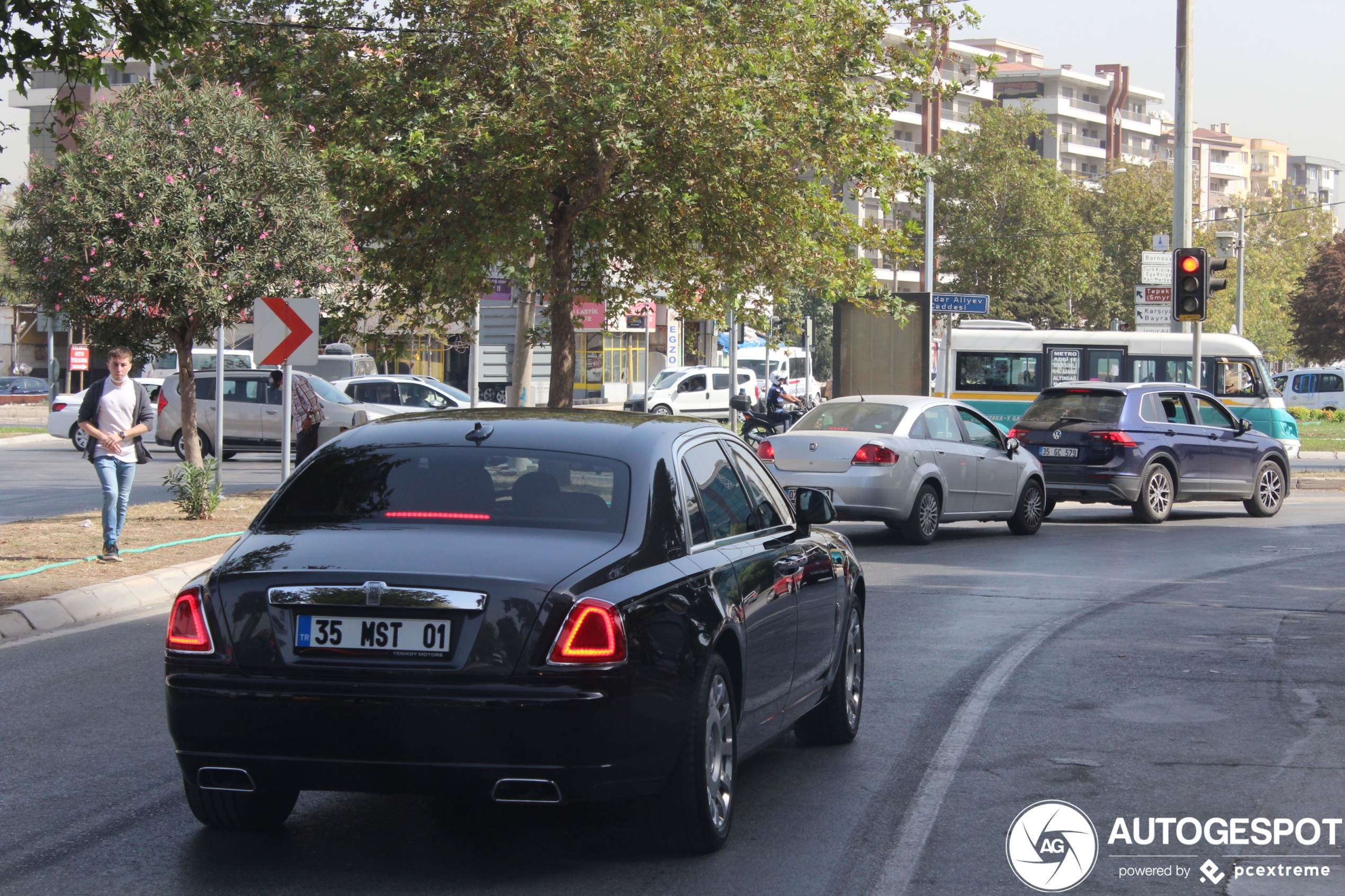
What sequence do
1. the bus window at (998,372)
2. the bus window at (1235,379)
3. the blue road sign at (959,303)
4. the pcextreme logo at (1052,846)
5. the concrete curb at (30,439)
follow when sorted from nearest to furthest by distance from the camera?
the pcextreme logo at (1052,846) → the blue road sign at (959,303) → the bus window at (1235,379) → the bus window at (998,372) → the concrete curb at (30,439)

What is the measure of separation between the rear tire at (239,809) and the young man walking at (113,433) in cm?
844

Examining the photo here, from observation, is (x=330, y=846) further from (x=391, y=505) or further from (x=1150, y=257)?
(x=1150, y=257)

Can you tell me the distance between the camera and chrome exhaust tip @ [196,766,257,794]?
4781 mm

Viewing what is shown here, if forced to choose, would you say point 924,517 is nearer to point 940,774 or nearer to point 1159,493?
point 1159,493

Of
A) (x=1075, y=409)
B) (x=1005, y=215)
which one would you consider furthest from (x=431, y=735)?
(x=1005, y=215)

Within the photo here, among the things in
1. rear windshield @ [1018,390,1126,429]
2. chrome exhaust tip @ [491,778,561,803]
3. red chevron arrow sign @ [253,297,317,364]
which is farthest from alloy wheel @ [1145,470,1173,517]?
chrome exhaust tip @ [491,778,561,803]

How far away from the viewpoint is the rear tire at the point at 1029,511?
58.3 ft

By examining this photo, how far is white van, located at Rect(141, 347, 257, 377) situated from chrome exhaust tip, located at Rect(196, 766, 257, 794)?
3014cm

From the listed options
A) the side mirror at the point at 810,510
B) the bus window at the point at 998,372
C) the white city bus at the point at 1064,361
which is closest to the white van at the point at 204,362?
the bus window at the point at 998,372

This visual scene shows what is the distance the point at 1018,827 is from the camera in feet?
18.5

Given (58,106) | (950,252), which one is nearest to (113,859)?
(58,106)

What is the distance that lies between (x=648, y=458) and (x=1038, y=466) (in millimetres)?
13511

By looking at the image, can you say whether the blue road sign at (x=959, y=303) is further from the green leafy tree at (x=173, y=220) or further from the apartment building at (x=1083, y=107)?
the apartment building at (x=1083, y=107)

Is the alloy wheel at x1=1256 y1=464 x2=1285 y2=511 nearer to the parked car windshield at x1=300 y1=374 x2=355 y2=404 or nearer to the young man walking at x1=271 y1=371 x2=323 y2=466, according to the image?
the young man walking at x1=271 y1=371 x2=323 y2=466
